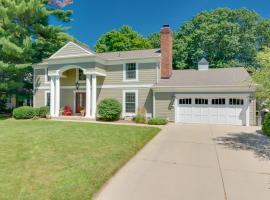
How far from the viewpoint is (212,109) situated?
16594 millimetres

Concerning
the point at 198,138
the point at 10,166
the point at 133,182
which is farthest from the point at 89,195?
the point at 198,138

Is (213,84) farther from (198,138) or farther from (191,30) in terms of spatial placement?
(191,30)

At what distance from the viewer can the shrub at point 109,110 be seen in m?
17.6

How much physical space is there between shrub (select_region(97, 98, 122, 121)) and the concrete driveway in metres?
8.81

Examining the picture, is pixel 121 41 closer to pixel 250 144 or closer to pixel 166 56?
pixel 166 56

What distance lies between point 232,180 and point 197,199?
60.1 inches

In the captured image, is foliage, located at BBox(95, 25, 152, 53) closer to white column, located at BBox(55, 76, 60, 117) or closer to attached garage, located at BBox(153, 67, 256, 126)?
white column, located at BBox(55, 76, 60, 117)

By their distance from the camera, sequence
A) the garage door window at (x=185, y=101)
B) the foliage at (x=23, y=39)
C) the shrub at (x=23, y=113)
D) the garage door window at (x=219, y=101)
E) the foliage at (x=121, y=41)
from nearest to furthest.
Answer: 1. the garage door window at (x=219, y=101)
2. the garage door window at (x=185, y=101)
3. the shrub at (x=23, y=113)
4. the foliage at (x=23, y=39)
5. the foliage at (x=121, y=41)

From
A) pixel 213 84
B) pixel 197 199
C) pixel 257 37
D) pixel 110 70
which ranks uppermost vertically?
pixel 257 37

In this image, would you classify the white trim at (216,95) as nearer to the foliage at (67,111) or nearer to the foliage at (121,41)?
the foliage at (67,111)

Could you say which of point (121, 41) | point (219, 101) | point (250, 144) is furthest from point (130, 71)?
point (121, 41)

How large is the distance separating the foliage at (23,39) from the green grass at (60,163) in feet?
47.3

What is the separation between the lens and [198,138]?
10.7 m

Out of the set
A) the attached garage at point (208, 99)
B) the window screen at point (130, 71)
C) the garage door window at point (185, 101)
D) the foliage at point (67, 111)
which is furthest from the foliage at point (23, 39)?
the garage door window at point (185, 101)
